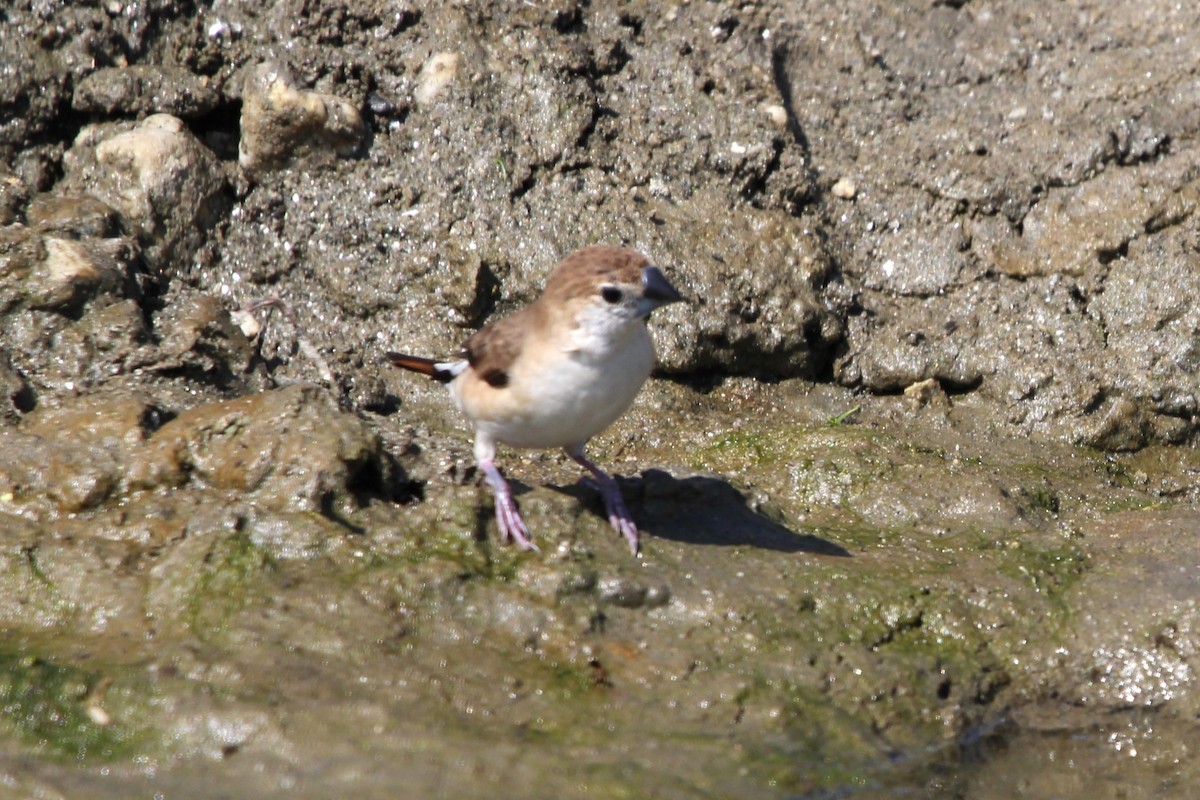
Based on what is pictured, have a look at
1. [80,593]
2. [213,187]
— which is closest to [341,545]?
[80,593]

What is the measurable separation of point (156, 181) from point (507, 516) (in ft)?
10.0

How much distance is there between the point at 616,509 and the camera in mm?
4824

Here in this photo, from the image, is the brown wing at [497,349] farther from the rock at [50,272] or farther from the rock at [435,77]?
the rock at [435,77]

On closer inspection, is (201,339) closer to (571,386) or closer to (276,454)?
(276,454)

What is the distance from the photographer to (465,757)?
3.61m

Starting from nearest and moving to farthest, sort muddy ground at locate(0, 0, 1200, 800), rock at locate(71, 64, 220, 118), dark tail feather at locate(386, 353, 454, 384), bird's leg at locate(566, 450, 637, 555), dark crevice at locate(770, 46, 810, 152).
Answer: muddy ground at locate(0, 0, 1200, 800), bird's leg at locate(566, 450, 637, 555), dark tail feather at locate(386, 353, 454, 384), rock at locate(71, 64, 220, 118), dark crevice at locate(770, 46, 810, 152)

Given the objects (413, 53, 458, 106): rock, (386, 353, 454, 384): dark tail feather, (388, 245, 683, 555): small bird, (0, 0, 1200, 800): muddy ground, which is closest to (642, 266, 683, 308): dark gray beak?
(388, 245, 683, 555): small bird

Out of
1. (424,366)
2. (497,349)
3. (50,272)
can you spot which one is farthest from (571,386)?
(50,272)

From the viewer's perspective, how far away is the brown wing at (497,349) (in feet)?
15.6

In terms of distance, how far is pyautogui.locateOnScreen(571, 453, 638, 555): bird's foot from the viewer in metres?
4.73

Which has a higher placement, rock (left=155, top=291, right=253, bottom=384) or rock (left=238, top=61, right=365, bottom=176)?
rock (left=238, top=61, right=365, bottom=176)

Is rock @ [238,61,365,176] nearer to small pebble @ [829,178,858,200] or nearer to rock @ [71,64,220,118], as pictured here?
rock @ [71,64,220,118]

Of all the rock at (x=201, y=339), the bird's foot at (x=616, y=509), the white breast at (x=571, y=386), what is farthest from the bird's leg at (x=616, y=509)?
the rock at (x=201, y=339)

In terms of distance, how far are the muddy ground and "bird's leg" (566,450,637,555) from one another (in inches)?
5.0
